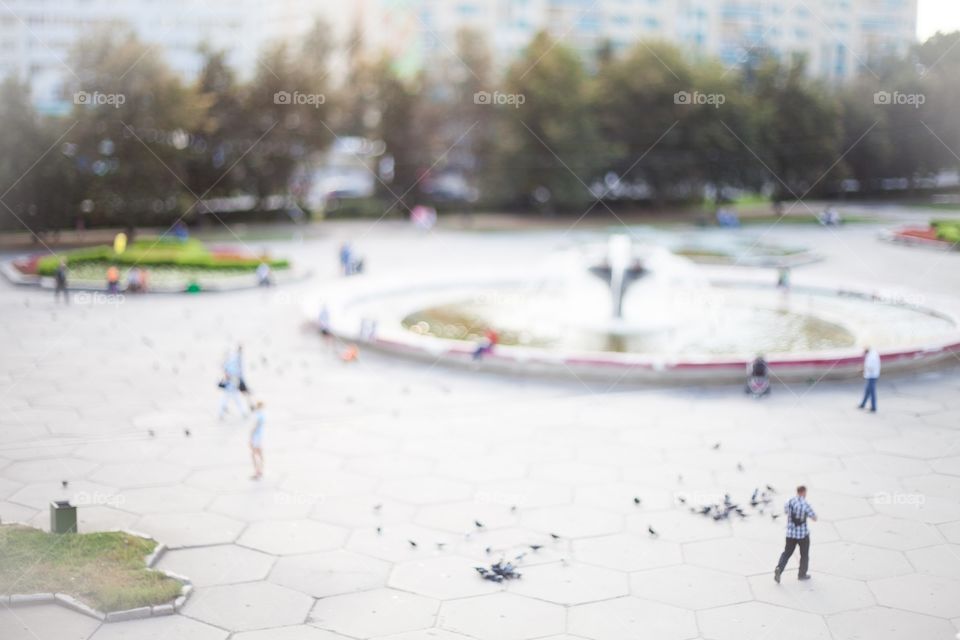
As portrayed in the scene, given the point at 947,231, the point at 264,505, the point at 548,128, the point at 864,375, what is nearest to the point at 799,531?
the point at 264,505

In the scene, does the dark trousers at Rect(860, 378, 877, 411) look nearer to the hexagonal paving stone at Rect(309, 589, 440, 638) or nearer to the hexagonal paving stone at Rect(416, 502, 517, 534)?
the hexagonal paving stone at Rect(416, 502, 517, 534)

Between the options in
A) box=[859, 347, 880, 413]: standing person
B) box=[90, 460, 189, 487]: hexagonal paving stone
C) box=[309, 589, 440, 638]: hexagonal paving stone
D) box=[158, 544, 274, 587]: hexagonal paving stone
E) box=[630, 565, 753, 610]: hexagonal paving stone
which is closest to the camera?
box=[309, 589, 440, 638]: hexagonal paving stone

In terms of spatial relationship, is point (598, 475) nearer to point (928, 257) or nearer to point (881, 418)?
point (881, 418)

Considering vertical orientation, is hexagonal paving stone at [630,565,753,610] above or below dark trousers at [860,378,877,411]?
below

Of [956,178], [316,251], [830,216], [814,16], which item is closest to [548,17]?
[814,16]

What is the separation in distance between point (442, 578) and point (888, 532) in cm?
511

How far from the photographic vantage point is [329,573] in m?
10.6

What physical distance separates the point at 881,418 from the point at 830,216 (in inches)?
1150

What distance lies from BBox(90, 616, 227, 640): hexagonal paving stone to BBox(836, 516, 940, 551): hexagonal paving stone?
6899 millimetres

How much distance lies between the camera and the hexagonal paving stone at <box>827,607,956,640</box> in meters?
9.24

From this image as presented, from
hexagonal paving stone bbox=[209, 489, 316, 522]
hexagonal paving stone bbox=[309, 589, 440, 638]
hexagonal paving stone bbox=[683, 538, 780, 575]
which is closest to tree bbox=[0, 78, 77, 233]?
hexagonal paving stone bbox=[209, 489, 316, 522]

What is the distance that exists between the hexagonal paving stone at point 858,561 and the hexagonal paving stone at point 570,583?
7.21 feet

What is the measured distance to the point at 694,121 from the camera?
48.4 meters

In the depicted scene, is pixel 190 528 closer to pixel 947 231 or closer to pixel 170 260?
pixel 170 260
